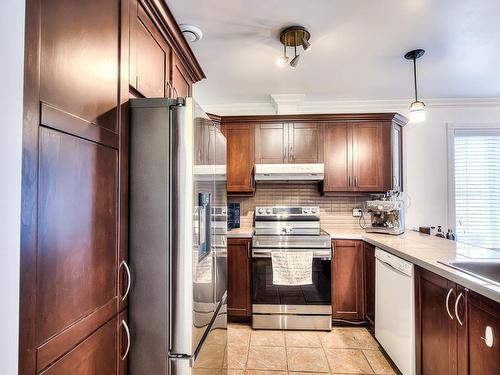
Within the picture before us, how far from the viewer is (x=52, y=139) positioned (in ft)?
2.61

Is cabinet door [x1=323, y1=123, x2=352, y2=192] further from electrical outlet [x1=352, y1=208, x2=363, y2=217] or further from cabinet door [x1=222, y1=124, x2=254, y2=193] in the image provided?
cabinet door [x1=222, y1=124, x2=254, y2=193]

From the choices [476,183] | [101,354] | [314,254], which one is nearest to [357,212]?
[314,254]

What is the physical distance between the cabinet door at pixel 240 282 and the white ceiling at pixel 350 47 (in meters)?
1.72

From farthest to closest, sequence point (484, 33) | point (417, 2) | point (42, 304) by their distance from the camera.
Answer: point (484, 33) < point (417, 2) < point (42, 304)

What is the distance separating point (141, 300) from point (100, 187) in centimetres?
53

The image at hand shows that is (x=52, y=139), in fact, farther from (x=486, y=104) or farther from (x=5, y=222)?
(x=486, y=104)

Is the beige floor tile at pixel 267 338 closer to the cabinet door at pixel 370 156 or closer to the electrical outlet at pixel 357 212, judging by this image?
the electrical outlet at pixel 357 212

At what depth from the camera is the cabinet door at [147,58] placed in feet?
4.33

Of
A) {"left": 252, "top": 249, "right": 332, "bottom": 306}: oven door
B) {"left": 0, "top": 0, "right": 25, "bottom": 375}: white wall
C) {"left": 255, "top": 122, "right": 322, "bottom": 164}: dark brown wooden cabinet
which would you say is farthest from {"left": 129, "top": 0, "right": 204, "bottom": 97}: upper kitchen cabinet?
{"left": 252, "top": 249, "right": 332, "bottom": 306}: oven door

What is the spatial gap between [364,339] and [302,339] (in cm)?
57

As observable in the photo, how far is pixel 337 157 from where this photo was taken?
3264 mm

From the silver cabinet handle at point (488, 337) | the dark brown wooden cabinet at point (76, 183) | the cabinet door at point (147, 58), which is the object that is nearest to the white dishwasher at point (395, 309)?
the silver cabinet handle at point (488, 337)

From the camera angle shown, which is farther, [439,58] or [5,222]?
[439,58]

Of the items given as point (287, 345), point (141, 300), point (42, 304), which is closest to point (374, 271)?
point (287, 345)
